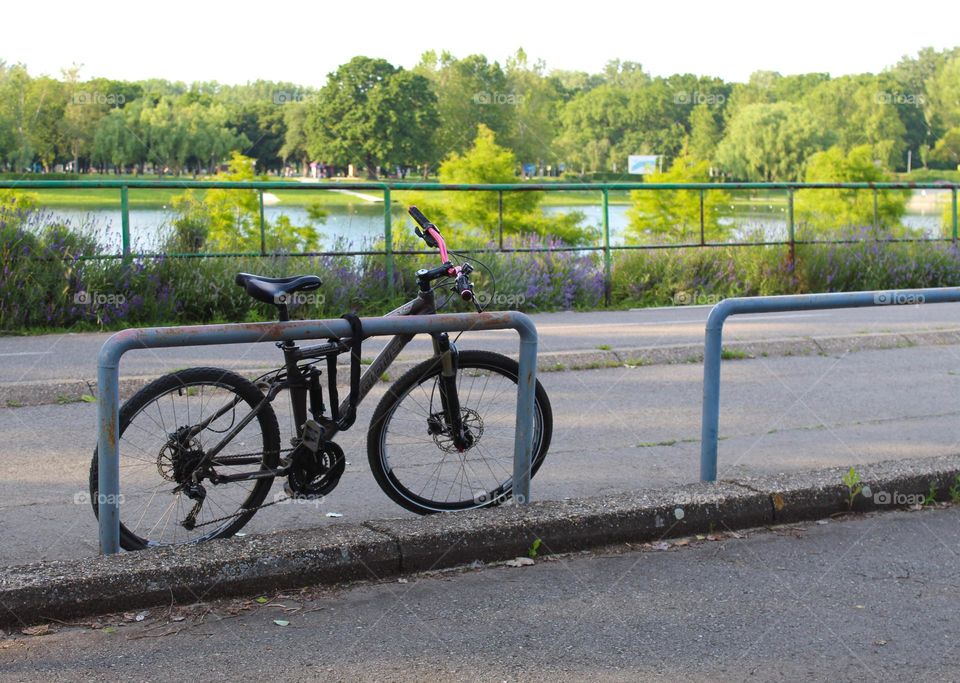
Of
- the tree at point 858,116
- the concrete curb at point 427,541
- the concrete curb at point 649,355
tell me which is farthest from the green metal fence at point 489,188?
the tree at point 858,116

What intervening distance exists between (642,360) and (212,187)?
5476 mm

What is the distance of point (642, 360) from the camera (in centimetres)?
1012

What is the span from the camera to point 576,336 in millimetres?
11516

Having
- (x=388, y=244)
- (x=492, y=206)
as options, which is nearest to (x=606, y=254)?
(x=492, y=206)

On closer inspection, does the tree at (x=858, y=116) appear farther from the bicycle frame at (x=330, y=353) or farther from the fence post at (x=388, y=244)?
the bicycle frame at (x=330, y=353)

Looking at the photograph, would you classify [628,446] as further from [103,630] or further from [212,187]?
[212,187]

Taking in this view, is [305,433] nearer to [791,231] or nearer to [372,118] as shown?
[791,231]

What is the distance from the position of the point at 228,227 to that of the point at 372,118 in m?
43.4

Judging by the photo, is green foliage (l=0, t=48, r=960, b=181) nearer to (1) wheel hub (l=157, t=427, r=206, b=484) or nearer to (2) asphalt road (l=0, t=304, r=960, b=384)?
(2) asphalt road (l=0, t=304, r=960, b=384)

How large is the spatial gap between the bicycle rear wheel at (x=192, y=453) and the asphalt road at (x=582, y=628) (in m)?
0.57

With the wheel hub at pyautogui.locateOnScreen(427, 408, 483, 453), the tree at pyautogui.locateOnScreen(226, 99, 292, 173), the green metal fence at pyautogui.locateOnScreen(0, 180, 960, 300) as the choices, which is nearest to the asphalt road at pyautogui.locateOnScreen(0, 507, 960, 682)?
the wheel hub at pyautogui.locateOnScreen(427, 408, 483, 453)

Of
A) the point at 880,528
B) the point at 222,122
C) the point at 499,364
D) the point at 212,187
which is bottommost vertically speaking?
the point at 880,528

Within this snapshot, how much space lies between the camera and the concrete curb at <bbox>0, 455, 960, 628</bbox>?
421cm

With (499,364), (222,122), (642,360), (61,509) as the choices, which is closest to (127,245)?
(642,360)
